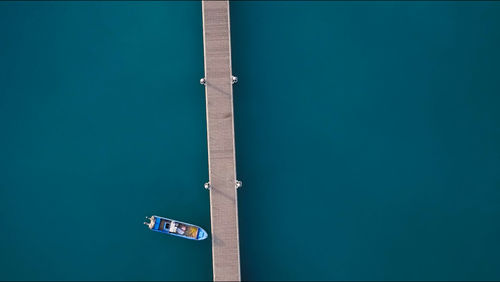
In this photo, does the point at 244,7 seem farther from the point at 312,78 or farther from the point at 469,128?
the point at 469,128

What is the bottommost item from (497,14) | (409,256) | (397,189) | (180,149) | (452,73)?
(409,256)

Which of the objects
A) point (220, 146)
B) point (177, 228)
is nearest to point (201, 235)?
point (177, 228)

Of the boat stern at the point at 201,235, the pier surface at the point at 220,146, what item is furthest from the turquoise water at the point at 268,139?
the pier surface at the point at 220,146

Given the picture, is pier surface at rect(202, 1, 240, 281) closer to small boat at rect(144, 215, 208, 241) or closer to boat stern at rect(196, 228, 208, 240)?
boat stern at rect(196, 228, 208, 240)

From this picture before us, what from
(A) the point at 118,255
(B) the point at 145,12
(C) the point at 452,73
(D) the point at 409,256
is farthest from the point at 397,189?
(B) the point at 145,12

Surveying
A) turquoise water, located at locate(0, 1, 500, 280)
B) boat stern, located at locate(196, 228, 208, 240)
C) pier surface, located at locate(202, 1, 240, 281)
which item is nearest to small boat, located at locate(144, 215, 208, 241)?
boat stern, located at locate(196, 228, 208, 240)

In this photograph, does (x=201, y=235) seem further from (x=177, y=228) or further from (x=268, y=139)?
(x=268, y=139)

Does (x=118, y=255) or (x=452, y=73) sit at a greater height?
(x=452, y=73)
